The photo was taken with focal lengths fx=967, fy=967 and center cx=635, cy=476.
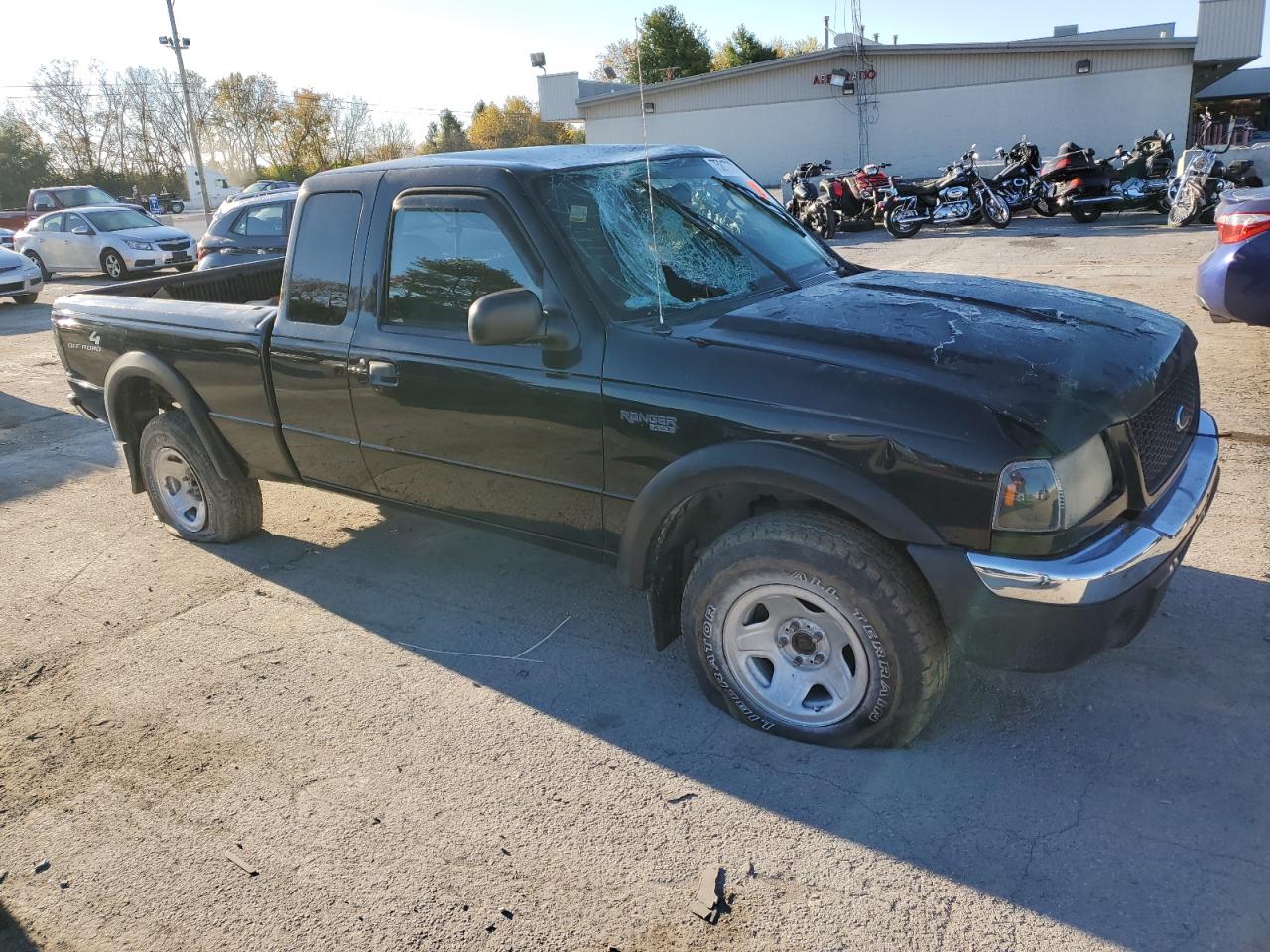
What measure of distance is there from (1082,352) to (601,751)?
6.78ft

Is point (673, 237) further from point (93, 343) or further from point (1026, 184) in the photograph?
point (1026, 184)

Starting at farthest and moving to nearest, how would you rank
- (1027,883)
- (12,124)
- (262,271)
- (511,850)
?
(12,124) < (262,271) < (511,850) < (1027,883)

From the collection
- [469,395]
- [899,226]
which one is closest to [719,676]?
[469,395]

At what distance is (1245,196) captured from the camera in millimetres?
7203

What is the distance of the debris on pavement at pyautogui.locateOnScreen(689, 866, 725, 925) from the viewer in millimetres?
2609

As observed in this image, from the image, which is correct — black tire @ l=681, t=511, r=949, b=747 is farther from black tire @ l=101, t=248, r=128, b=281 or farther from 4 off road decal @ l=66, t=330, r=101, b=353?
black tire @ l=101, t=248, r=128, b=281

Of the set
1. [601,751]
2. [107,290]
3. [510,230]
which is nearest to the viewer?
[601,751]

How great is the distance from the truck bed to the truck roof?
893 millimetres

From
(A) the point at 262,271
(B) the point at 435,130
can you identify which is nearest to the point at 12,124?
(B) the point at 435,130

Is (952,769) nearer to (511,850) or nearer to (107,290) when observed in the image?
(511,850)

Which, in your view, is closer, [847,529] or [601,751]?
[847,529]

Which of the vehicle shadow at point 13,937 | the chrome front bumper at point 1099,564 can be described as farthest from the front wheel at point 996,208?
the vehicle shadow at point 13,937

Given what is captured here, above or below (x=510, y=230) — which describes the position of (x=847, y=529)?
below

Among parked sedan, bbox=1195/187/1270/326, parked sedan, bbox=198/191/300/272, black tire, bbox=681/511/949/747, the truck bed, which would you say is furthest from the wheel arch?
parked sedan, bbox=198/191/300/272
